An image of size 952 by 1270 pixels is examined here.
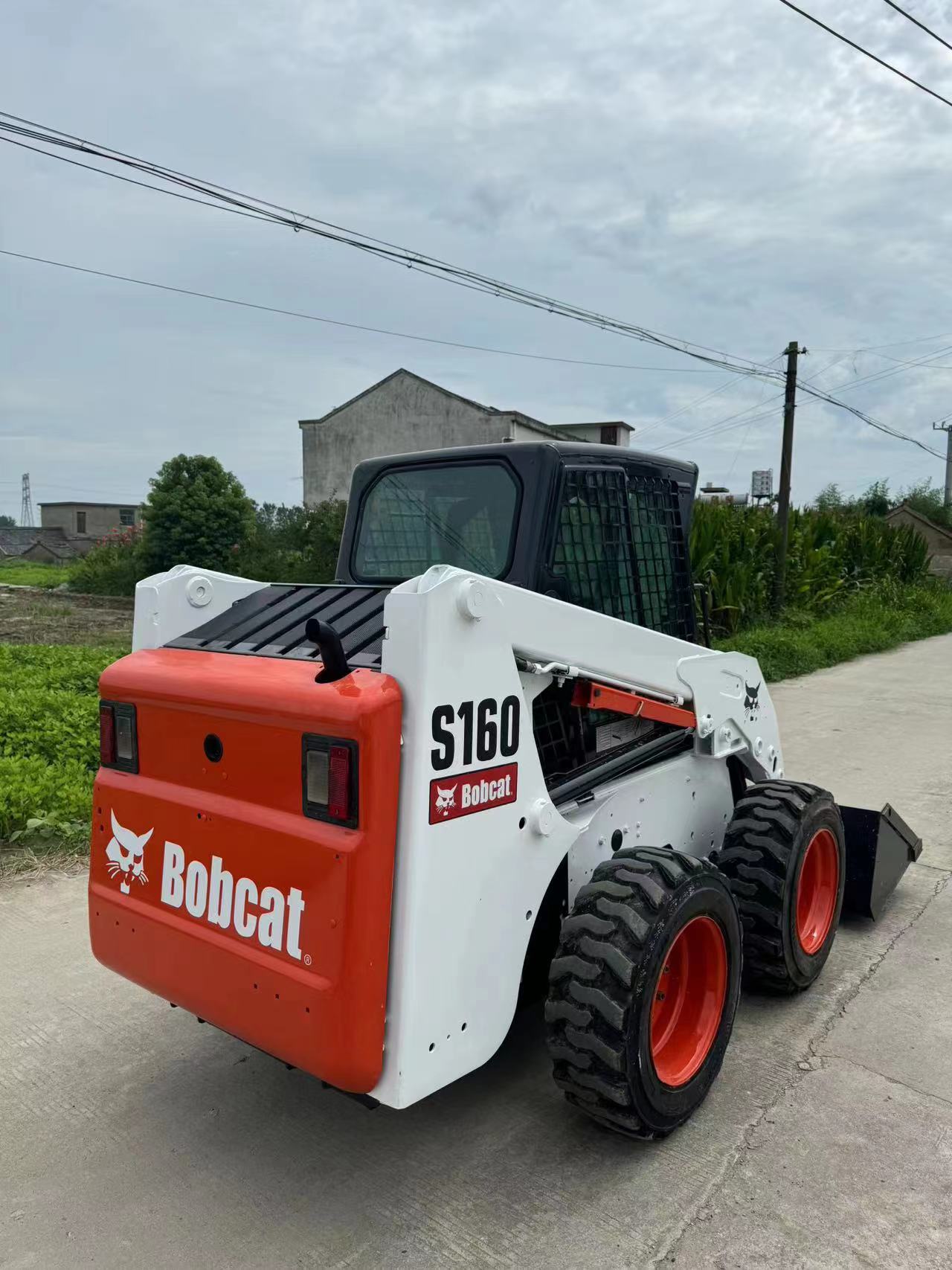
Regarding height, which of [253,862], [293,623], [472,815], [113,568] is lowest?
[113,568]

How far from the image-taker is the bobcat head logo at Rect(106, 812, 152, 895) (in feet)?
9.04

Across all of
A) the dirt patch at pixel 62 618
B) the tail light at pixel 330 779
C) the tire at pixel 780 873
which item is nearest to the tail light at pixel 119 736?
the tail light at pixel 330 779

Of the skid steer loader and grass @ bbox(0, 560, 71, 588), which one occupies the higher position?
the skid steer loader

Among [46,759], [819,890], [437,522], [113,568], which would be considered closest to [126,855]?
[437,522]

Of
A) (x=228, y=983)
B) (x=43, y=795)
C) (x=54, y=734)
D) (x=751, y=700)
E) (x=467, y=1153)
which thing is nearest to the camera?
(x=228, y=983)

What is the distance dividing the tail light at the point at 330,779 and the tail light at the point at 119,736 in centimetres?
76

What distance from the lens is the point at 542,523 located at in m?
2.97

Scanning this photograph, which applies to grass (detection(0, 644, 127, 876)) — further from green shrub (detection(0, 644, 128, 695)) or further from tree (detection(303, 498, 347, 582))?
tree (detection(303, 498, 347, 582))

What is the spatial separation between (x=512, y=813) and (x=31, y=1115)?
6.03 feet

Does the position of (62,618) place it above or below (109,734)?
below

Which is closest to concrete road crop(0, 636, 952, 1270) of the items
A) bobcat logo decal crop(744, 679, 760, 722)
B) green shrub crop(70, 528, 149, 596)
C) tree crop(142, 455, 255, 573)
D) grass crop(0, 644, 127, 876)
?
bobcat logo decal crop(744, 679, 760, 722)

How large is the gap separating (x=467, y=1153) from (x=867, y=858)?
7.80 feet

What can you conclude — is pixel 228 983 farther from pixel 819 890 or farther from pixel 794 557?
pixel 794 557

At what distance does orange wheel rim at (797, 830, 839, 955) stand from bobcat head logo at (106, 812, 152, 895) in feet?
8.13
